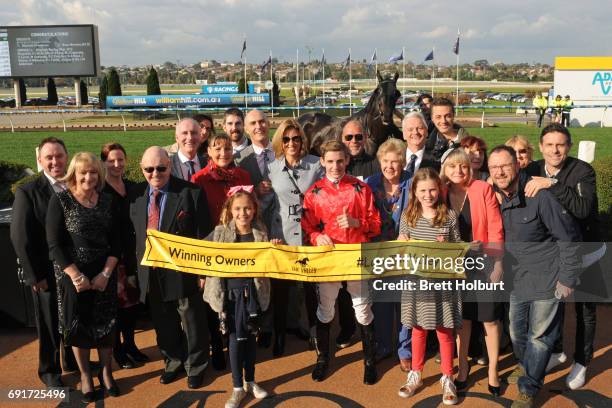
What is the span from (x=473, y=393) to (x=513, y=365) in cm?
66

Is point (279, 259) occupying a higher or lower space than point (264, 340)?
higher

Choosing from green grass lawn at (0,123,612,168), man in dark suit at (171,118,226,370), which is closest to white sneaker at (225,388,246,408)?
man in dark suit at (171,118,226,370)

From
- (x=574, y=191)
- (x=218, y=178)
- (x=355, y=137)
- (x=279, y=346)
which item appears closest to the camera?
(x=574, y=191)

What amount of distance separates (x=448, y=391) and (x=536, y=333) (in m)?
0.75

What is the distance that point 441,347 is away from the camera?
3.93 m

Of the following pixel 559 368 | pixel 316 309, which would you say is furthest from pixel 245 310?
pixel 559 368

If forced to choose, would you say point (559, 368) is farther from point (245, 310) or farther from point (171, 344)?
point (171, 344)

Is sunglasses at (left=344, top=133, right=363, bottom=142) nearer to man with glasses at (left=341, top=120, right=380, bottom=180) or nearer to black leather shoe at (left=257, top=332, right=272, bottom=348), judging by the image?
man with glasses at (left=341, top=120, right=380, bottom=180)

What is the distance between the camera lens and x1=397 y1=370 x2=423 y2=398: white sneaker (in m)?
3.95

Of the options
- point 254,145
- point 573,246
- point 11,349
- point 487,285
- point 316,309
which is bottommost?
point 11,349

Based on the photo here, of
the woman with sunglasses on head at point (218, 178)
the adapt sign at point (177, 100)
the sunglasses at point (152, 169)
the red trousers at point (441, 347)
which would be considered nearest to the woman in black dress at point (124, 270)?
the sunglasses at point (152, 169)

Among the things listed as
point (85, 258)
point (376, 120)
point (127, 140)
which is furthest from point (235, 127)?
point (127, 140)

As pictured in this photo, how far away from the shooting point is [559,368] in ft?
14.2

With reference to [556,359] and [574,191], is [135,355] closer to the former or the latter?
[556,359]
